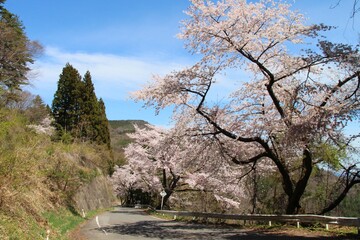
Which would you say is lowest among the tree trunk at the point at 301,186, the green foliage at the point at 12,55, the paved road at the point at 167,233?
the paved road at the point at 167,233

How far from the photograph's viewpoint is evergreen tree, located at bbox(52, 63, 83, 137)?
51.3 meters

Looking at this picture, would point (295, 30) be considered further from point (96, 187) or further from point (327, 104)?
point (96, 187)

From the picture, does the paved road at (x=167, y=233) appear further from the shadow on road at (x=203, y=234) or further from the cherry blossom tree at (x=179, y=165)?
the cherry blossom tree at (x=179, y=165)

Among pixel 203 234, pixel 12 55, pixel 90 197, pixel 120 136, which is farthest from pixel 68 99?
pixel 120 136

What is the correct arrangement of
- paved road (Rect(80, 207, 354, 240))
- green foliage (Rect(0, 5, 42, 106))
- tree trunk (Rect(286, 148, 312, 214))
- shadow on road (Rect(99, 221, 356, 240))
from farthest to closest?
green foliage (Rect(0, 5, 42, 106)), tree trunk (Rect(286, 148, 312, 214)), paved road (Rect(80, 207, 354, 240)), shadow on road (Rect(99, 221, 356, 240))

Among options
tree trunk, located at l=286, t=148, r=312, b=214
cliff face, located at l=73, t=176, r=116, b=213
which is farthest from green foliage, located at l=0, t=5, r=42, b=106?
tree trunk, located at l=286, t=148, r=312, b=214

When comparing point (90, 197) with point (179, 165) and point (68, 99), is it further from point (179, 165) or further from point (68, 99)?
point (68, 99)

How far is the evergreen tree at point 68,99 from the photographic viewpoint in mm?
51312

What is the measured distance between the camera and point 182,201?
153 ft

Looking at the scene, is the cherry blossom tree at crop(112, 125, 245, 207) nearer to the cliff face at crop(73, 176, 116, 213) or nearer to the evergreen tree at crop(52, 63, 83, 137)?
the cliff face at crop(73, 176, 116, 213)

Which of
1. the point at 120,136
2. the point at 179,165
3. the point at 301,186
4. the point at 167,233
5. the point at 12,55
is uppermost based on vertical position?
the point at 120,136

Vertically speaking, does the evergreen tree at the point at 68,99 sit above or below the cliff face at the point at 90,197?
above

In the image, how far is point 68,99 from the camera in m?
52.8

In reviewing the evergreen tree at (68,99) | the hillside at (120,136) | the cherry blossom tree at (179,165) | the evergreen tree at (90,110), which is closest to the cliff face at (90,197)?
the cherry blossom tree at (179,165)
